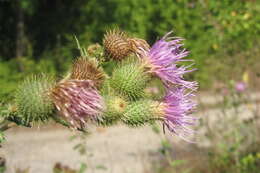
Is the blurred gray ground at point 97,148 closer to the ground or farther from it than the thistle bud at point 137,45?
closer to the ground

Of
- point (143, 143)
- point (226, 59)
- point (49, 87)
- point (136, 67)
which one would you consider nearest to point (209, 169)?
point (143, 143)

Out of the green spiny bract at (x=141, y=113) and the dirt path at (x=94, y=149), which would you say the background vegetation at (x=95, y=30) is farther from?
the green spiny bract at (x=141, y=113)

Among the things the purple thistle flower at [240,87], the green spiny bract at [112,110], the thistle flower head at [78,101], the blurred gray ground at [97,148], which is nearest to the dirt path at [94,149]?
the blurred gray ground at [97,148]

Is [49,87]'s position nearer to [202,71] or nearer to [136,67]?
[136,67]

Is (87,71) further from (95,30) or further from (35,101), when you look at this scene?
(95,30)

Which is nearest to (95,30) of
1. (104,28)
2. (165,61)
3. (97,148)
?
(104,28)

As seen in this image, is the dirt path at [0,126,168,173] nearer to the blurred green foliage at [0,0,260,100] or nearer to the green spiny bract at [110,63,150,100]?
the blurred green foliage at [0,0,260,100]
